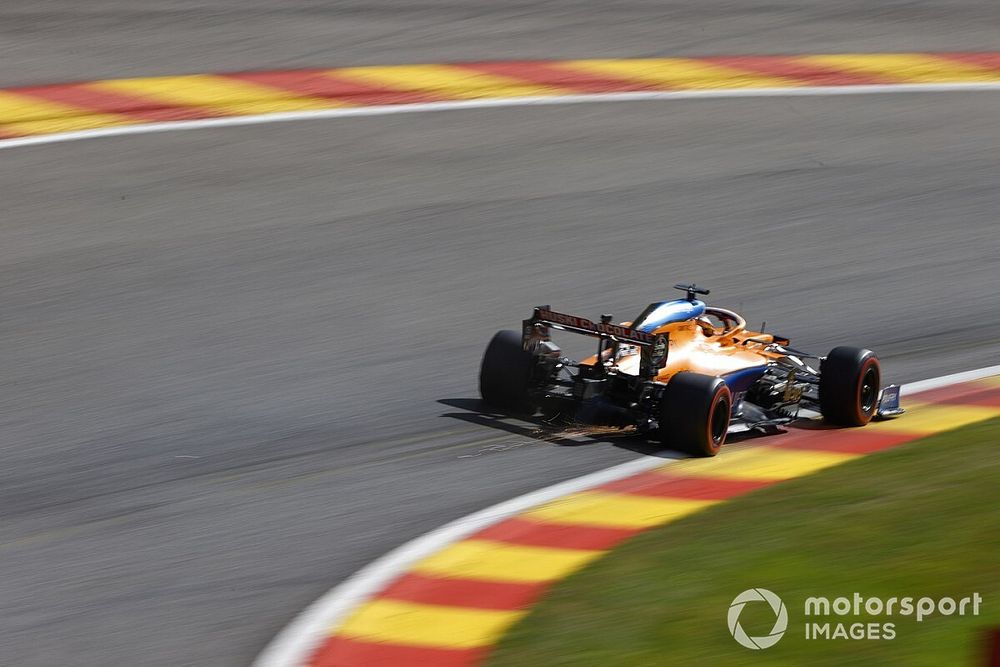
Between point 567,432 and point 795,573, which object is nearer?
point 795,573

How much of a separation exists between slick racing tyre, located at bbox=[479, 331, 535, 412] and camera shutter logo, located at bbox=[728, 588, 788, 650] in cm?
310

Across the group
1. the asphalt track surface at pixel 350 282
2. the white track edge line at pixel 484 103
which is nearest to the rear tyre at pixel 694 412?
the asphalt track surface at pixel 350 282

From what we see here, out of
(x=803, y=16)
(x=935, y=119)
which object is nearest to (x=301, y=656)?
(x=935, y=119)

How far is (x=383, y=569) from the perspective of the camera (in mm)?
6723

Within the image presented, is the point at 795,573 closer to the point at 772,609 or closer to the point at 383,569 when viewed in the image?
the point at 772,609

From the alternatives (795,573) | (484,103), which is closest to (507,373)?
(795,573)

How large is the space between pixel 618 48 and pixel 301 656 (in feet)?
41.6

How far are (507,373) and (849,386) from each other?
2065 mm

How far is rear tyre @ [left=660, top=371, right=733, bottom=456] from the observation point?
26.8 feet

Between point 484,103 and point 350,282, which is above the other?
point 484,103

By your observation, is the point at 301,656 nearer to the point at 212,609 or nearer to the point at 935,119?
the point at 212,609

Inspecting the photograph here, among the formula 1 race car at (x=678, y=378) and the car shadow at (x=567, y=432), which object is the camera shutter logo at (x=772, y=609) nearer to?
the formula 1 race car at (x=678, y=378)

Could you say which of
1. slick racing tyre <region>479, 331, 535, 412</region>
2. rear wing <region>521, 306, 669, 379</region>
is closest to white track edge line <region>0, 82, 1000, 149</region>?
slick racing tyre <region>479, 331, 535, 412</region>

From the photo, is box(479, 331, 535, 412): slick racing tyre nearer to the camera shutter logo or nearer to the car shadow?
the car shadow
